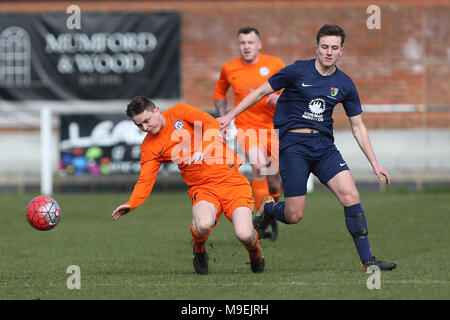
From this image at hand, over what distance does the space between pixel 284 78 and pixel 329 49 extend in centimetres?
50

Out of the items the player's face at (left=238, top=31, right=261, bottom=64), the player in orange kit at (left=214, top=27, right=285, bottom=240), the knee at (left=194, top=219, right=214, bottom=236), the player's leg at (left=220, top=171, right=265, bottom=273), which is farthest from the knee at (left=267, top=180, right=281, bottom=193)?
the knee at (left=194, top=219, right=214, bottom=236)

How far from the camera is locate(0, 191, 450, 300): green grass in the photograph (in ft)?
20.3

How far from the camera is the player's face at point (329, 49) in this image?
23.6 ft

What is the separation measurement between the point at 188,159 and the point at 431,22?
477 inches

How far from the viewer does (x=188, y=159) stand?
7.51 m

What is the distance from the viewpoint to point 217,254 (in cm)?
916

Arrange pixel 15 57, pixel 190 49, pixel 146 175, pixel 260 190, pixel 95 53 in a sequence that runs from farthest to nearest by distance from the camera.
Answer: pixel 190 49 < pixel 95 53 < pixel 15 57 < pixel 260 190 < pixel 146 175

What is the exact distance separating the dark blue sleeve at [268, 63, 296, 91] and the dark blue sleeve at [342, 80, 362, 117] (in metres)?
0.50

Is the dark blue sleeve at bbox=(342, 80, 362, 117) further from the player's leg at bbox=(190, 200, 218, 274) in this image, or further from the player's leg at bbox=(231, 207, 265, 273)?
the player's leg at bbox=(190, 200, 218, 274)

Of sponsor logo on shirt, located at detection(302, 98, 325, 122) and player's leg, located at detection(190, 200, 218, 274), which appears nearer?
player's leg, located at detection(190, 200, 218, 274)

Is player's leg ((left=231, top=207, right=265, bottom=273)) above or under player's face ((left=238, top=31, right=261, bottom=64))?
under

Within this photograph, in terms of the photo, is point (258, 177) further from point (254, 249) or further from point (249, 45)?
point (254, 249)

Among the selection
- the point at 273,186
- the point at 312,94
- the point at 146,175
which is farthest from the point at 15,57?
the point at 312,94
